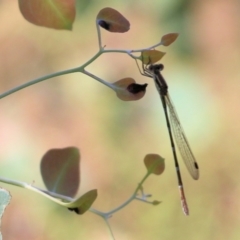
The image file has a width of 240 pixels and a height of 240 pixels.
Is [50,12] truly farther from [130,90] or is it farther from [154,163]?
[154,163]

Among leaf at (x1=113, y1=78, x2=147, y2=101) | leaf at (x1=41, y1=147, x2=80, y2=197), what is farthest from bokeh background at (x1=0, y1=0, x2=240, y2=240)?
leaf at (x1=113, y1=78, x2=147, y2=101)

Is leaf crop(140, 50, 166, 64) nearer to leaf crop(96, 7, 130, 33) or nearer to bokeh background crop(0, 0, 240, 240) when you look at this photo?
leaf crop(96, 7, 130, 33)

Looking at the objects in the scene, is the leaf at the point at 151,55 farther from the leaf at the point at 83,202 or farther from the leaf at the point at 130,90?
the leaf at the point at 83,202

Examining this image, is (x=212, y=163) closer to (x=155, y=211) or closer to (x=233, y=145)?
(x=233, y=145)

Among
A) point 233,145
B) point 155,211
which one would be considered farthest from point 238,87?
point 155,211

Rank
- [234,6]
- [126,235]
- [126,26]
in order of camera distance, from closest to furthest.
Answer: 1. [126,26]
2. [126,235]
3. [234,6]

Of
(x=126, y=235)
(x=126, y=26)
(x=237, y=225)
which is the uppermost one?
(x=126, y=26)
